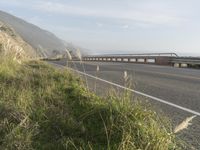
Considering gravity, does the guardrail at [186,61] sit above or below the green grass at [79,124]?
below

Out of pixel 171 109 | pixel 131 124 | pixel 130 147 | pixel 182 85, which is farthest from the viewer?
pixel 182 85

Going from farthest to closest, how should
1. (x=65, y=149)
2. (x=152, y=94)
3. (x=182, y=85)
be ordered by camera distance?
(x=182, y=85)
(x=152, y=94)
(x=65, y=149)

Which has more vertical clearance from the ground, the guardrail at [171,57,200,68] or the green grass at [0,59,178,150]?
the green grass at [0,59,178,150]

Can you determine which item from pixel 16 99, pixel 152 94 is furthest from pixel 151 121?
pixel 152 94

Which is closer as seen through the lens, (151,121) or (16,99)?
(151,121)

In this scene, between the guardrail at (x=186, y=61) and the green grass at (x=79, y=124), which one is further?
the guardrail at (x=186, y=61)

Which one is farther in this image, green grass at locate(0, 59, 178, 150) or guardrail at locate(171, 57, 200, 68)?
guardrail at locate(171, 57, 200, 68)

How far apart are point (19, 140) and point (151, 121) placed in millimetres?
1823

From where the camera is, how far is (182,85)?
15188 millimetres

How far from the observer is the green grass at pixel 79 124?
18.3 ft

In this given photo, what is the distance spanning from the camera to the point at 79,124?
669 centimetres

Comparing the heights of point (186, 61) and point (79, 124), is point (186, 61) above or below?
below

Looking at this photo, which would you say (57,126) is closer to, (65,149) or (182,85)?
(65,149)

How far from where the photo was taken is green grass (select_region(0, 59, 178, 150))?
18.3 feet
